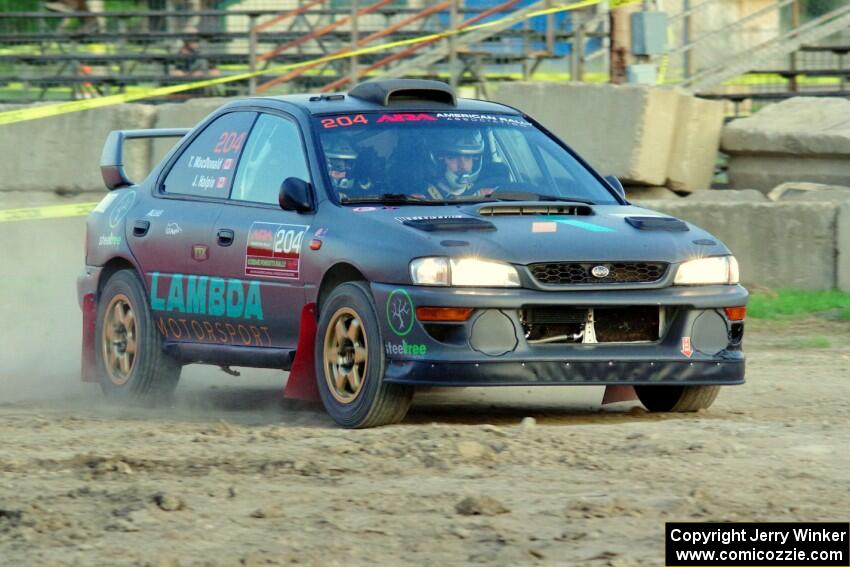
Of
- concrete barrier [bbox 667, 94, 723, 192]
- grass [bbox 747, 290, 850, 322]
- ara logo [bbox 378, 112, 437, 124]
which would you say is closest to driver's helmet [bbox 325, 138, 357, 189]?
ara logo [bbox 378, 112, 437, 124]

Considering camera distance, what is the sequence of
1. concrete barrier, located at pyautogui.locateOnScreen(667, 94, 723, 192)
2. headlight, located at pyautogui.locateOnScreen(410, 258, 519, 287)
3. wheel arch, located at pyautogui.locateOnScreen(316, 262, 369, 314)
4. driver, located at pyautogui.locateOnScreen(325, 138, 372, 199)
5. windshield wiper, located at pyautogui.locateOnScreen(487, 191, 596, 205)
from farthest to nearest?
1. concrete barrier, located at pyautogui.locateOnScreen(667, 94, 723, 192)
2. windshield wiper, located at pyautogui.locateOnScreen(487, 191, 596, 205)
3. driver, located at pyautogui.locateOnScreen(325, 138, 372, 199)
4. wheel arch, located at pyautogui.locateOnScreen(316, 262, 369, 314)
5. headlight, located at pyautogui.locateOnScreen(410, 258, 519, 287)

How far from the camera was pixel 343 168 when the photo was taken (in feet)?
26.2

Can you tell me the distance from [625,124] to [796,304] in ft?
8.54

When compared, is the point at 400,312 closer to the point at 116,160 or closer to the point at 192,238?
the point at 192,238

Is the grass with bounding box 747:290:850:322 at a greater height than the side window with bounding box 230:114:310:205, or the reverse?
the side window with bounding box 230:114:310:205

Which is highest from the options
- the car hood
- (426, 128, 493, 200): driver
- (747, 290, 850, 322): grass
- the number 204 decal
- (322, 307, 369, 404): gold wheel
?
the number 204 decal

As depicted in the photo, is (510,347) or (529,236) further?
(529,236)

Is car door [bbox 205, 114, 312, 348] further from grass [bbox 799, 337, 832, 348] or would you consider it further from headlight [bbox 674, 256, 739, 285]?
grass [bbox 799, 337, 832, 348]

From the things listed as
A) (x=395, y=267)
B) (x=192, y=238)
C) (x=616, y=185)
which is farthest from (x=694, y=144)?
(x=395, y=267)

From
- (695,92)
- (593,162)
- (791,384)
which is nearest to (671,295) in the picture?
(791,384)

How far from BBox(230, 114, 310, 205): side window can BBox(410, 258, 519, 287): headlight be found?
115 cm

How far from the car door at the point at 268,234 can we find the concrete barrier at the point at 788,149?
322 inches

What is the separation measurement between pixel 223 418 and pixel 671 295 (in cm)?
233

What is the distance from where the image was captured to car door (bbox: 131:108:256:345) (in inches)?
332
